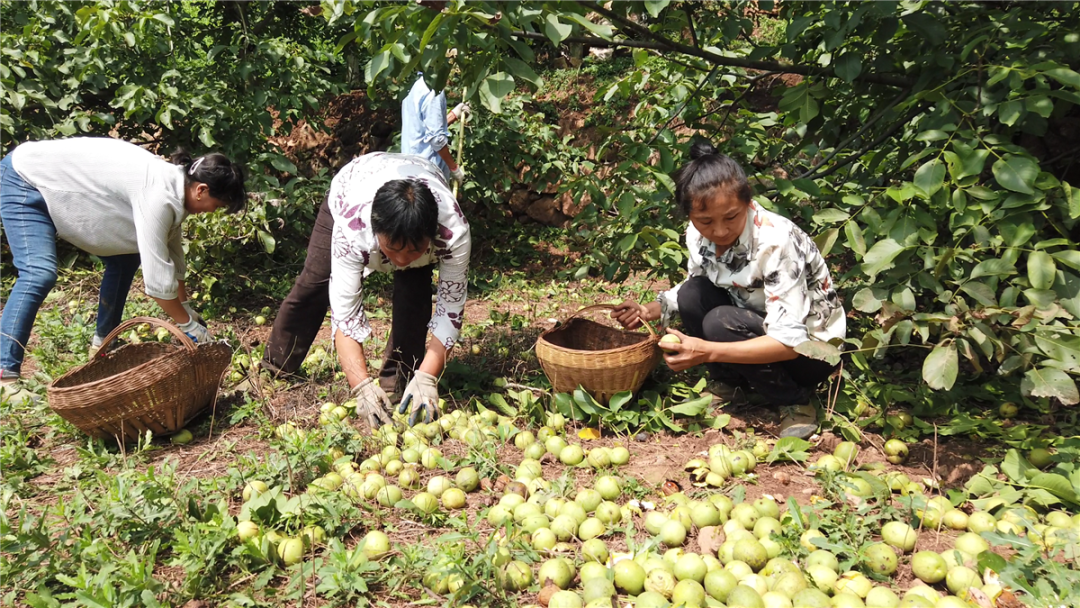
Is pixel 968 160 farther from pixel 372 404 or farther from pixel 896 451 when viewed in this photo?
pixel 372 404

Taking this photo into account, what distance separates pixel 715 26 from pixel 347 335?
216cm

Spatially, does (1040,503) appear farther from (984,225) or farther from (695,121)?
(695,121)

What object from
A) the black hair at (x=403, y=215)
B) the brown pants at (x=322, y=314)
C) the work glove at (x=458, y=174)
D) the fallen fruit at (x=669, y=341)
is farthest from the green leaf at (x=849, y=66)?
the work glove at (x=458, y=174)

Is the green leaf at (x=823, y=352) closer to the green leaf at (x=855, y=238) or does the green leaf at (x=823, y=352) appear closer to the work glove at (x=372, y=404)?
the green leaf at (x=855, y=238)

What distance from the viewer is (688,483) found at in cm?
264

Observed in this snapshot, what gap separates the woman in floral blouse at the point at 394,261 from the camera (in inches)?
102

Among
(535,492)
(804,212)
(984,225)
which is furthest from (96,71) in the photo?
(984,225)

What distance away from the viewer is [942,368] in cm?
208

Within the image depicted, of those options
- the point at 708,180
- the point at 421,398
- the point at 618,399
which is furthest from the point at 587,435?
the point at 708,180

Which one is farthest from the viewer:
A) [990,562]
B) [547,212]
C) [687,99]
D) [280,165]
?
[547,212]

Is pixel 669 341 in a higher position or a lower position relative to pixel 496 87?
lower

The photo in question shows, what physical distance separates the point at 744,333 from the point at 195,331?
2609 mm

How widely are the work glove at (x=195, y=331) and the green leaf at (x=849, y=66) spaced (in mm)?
3095

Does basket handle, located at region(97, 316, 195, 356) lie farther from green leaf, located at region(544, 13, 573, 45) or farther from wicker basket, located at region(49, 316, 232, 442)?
green leaf, located at region(544, 13, 573, 45)
